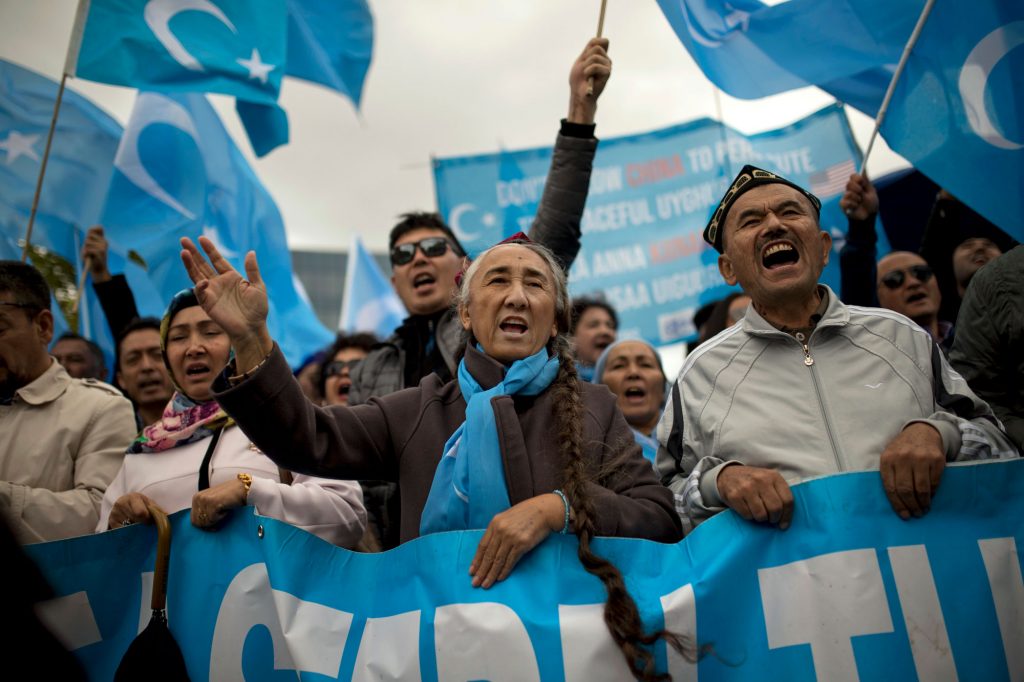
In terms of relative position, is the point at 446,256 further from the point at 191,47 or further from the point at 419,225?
the point at 191,47

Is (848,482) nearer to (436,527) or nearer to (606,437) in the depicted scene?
(606,437)

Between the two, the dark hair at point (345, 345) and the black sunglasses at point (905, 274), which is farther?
the dark hair at point (345, 345)

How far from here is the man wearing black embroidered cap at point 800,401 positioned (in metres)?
2.34

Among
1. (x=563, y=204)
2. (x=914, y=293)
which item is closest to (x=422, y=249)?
(x=563, y=204)

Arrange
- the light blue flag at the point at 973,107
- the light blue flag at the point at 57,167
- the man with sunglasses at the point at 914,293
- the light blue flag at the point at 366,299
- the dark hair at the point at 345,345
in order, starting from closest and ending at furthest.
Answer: the light blue flag at the point at 973,107
the man with sunglasses at the point at 914,293
the dark hair at the point at 345,345
the light blue flag at the point at 57,167
the light blue flag at the point at 366,299

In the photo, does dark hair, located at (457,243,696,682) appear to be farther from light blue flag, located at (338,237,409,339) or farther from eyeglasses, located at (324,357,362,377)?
light blue flag, located at (338,237,409,339)

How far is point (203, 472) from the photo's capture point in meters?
3.10

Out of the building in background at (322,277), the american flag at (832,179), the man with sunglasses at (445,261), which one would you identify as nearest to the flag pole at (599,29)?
the man with sunglasses at (445,261)

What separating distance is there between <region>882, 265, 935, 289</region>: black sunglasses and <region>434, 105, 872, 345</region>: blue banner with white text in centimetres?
223

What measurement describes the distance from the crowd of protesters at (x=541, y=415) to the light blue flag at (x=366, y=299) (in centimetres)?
594

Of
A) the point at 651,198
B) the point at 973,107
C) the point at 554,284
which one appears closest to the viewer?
the point at 554,284

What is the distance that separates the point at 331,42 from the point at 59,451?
403cm

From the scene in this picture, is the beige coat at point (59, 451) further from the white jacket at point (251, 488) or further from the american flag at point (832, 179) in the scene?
the american flag at point (832, 179)

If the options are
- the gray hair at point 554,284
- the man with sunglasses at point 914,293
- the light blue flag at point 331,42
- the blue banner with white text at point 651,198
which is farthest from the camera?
the blue banner with white text at point 651,198
